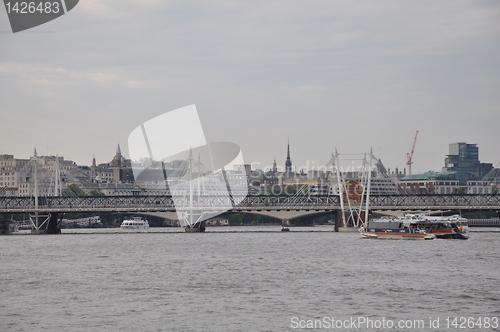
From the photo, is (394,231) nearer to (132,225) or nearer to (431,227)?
(431,227)

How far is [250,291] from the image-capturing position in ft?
129

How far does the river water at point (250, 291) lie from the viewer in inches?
1209

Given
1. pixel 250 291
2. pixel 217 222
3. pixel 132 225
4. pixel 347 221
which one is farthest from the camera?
pixel 217 222

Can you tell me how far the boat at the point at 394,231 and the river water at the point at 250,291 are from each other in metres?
24.4

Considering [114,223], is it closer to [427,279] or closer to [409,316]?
[427,279]

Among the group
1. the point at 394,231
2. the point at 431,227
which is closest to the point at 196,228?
the point at 394,231

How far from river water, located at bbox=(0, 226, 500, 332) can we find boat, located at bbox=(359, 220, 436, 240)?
2437cm

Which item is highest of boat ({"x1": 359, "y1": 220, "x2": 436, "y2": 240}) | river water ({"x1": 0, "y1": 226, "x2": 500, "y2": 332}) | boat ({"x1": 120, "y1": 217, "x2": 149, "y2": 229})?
boat ({"x1": 120, "y1": 217, "x2": 149, "y2": 229})

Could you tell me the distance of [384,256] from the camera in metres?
61.8

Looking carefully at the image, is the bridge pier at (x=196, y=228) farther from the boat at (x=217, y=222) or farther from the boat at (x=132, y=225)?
the boat at (x=217, y=222)

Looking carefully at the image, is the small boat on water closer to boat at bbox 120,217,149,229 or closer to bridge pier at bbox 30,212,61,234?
bridge pier at bbox 30,212,61,234

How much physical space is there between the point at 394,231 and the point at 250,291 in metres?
55.3

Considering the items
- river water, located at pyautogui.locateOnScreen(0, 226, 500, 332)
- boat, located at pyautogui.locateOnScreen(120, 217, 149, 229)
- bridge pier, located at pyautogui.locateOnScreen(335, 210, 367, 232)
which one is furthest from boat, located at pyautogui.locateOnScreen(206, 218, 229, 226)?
river water, located at pyautogui.locateOnScreen(0, 226, 500, 332)

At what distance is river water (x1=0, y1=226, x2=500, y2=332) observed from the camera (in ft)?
101
